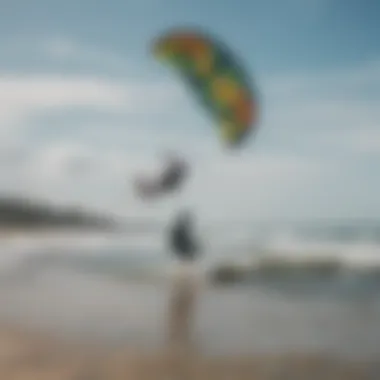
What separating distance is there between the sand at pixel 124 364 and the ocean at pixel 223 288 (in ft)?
0.08

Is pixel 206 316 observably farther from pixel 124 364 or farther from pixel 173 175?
pixel 173 175

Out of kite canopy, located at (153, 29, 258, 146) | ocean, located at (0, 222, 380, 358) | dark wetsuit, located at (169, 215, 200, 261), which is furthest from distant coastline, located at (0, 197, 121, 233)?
kite canopy, located at (153, 29, 258, 146)

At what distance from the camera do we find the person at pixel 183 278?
1.75m

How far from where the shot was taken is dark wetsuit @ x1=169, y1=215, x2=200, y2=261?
1.78 m

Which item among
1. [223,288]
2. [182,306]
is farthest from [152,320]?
[223,288]

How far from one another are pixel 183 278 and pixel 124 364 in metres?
0.25

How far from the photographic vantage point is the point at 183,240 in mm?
1780

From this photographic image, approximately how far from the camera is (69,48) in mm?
1753

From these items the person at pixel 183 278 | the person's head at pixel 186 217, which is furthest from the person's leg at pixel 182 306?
the person's head at pixel 186 217

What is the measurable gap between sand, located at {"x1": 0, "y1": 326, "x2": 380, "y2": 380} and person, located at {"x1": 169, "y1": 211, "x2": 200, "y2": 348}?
5 cm

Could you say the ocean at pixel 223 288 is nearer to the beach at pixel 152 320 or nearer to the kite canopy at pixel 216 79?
the beach at pixel 152 320

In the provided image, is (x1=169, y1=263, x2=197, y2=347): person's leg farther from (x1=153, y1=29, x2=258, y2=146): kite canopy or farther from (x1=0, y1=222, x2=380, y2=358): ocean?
(x1=153, y1=29, x2=258, y2=146): kite canopy

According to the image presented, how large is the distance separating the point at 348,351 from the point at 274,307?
204mm

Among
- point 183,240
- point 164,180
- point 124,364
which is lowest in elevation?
point 124,364
